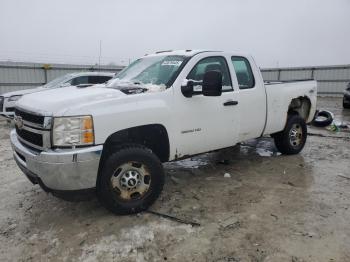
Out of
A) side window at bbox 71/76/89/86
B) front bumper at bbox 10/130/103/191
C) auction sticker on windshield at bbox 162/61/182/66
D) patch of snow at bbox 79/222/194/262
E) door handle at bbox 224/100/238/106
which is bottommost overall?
patch of snow at bbox 79/222/194/262

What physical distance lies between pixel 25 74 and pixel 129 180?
1294 centimetres

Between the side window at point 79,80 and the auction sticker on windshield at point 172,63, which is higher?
the auction sticker on windshield at point 172,63

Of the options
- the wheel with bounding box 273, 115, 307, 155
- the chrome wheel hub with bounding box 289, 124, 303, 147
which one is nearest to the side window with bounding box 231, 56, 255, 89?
the wheel with bounding box 273, 115, 307, 155

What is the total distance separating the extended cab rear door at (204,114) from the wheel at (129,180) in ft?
1.78

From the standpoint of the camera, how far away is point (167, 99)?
392 cm

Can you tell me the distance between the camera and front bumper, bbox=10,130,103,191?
3.19 metres

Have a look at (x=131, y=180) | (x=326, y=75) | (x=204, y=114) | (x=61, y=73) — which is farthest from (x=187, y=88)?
(x=326, y=75)

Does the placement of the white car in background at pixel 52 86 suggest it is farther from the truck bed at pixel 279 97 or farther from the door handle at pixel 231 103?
the door handle at pixel 231 103

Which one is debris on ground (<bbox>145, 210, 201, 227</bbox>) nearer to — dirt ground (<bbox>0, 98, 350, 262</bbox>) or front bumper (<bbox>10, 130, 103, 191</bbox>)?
dirt ground (<bbox>0, 98, 350, 262</bbox>)

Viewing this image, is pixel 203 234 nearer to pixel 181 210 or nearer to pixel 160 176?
pixel 181 210

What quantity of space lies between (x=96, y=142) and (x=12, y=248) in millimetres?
1277

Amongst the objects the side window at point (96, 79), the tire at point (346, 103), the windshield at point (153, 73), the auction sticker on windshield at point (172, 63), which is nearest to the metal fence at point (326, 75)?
the tire at point (346, 103)

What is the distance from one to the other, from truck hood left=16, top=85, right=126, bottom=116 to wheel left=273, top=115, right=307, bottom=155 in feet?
11.5

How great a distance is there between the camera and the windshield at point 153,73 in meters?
4.21
